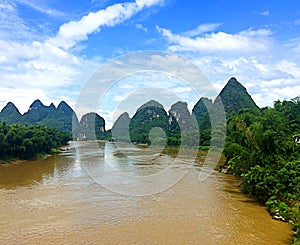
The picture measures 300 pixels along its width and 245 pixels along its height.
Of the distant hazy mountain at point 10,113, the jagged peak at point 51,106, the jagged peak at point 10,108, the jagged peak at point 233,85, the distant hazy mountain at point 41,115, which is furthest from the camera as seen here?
the jagged peak at point 51,106

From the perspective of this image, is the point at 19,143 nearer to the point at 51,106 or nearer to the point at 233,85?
the point at 233,85

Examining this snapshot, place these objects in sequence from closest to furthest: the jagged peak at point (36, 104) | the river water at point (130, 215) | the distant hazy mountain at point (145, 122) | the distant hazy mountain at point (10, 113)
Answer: the river water at point (130, 215)
the distant hazy mountain at point (145, 122)
the distant hazy mountain at point (10, 113)
the jagged peak at point (36, 104)

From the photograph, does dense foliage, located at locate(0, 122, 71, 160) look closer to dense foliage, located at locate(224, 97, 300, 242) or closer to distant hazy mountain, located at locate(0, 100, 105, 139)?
dense foliage, located at locate(224, 97, 300, 242)

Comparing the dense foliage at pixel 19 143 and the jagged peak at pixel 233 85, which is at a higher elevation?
the jagged peak at pixel 233 85

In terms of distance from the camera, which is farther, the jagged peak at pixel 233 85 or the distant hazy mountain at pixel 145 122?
the jagged peak at pixel 233 85

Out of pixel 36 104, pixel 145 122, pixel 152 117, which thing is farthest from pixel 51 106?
pixel 152 117

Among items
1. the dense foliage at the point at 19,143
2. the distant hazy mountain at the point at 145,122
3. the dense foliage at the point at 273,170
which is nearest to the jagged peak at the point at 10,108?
the distant hazy mountain at the point at 145,122

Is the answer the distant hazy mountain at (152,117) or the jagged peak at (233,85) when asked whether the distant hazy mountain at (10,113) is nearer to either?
the distant hazy mountain at (152,117)

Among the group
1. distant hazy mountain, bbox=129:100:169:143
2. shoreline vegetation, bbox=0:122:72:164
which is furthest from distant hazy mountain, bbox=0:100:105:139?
shoreline vegetation, bbox=0:122:72:164

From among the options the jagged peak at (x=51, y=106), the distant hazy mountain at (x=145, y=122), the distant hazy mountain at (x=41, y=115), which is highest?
the jagged peak at (x=51, y=106)
